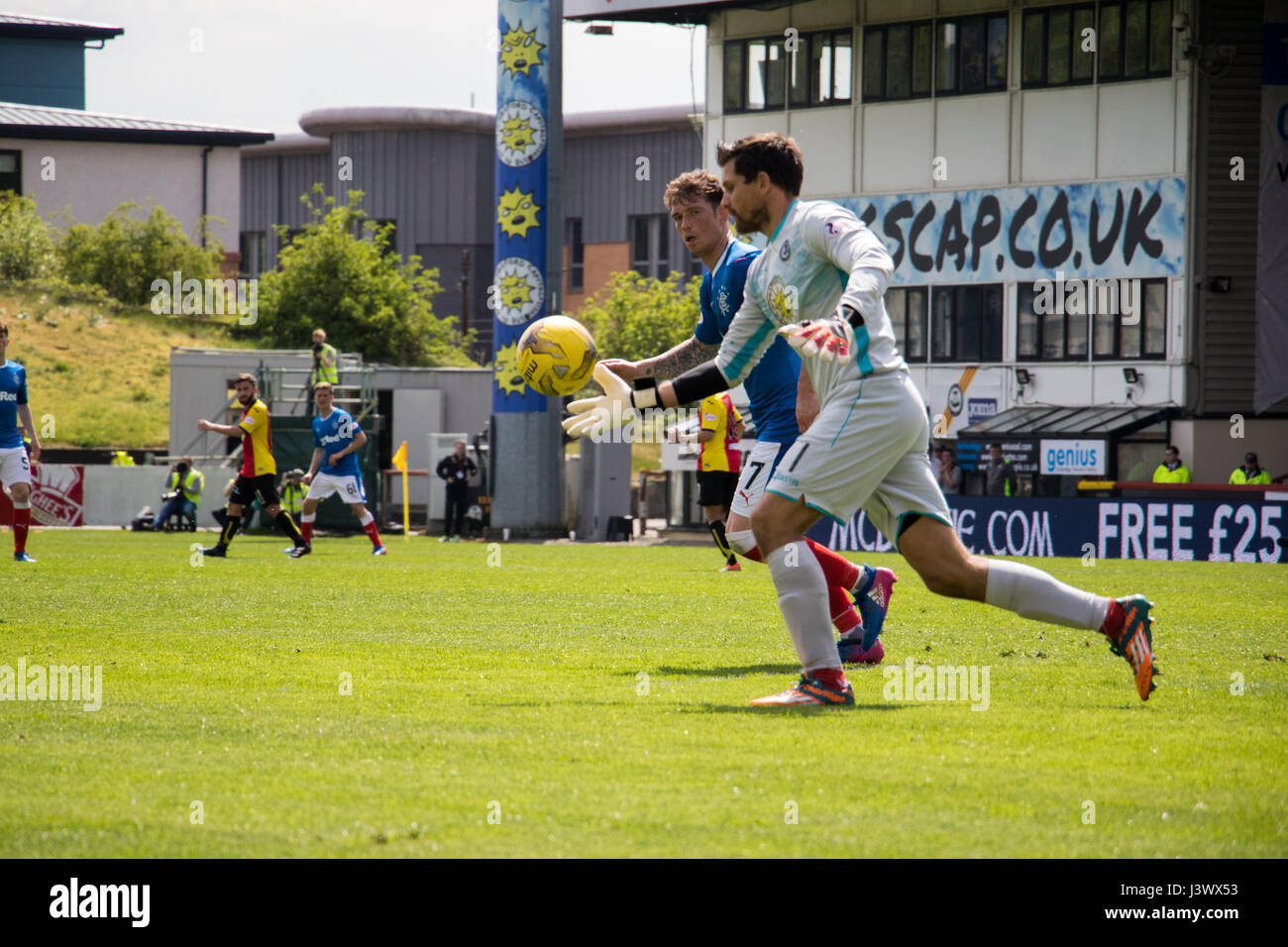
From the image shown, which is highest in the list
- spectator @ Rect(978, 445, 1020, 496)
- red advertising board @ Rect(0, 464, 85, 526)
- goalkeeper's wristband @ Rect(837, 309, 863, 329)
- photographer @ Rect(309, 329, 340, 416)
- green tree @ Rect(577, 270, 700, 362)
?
green tree @ Rect(577, 270, 700, 362)

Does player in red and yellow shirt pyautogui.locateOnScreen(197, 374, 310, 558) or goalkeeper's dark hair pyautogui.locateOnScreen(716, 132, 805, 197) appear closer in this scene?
goalkeeper's dark hair pyautogui.locateOnScreen(716, 132, 805, 197)

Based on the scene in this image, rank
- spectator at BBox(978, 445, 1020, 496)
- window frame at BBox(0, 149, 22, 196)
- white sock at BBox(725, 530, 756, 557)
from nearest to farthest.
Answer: white sock at BBox(725, 530, 756, 557) < spectator at BBox(978, 445, 1020, 496) < window frame at BBox(0, 149, 22, 196)

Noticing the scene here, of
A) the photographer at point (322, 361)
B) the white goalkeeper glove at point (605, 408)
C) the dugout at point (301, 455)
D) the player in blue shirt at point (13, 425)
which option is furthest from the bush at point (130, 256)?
the white goalkeeper glove at point (605, 408)

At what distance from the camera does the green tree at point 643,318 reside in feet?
206

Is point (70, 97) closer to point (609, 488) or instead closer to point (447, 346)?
point (447, 346)

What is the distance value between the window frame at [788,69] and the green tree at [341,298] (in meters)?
23.0

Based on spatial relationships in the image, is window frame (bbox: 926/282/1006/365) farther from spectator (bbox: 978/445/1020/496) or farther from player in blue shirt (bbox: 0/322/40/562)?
player in blue shirt (bbox: 0/322/40/562)

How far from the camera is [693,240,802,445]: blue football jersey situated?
8.88 meters

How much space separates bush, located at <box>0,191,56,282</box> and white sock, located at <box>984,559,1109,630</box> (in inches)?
2357

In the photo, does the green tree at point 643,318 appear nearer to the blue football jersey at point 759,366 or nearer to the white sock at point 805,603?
the blue football jersey at point 759,366

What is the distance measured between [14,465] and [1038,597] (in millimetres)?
13950

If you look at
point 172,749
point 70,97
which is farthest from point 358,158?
point 172,749

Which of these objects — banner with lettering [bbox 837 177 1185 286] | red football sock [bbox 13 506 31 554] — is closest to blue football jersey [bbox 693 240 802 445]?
red football sock [bbox 13 506 31 554]

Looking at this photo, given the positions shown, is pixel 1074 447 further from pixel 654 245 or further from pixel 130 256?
pixel 654 245
